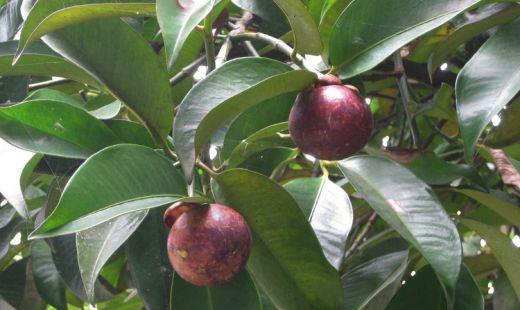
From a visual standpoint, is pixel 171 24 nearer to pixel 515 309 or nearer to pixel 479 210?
pixel 515 309

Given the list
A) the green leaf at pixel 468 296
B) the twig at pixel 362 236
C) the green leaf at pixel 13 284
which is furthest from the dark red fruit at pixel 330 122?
the green leaf at pixel 13 284

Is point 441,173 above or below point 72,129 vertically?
below

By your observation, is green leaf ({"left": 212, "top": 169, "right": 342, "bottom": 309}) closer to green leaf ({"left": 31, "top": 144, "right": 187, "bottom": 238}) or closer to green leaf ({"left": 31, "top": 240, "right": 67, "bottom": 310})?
green leaf ({"left": 31, "top": 144, "right": 187, "bottom": 238})

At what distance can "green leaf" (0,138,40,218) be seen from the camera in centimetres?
70

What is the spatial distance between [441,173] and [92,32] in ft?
1.70

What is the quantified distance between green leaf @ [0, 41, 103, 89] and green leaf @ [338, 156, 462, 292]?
32 centimetres

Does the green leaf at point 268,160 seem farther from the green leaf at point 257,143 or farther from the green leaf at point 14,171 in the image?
the green leaf at point 14,171

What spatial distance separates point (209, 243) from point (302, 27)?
0.79ft

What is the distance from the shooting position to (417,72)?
127 cm

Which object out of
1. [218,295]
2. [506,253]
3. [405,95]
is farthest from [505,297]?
[218,295]

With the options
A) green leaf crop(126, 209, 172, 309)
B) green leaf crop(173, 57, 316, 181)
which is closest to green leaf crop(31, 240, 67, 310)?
green leaf crop(126, 209, 172, 309)

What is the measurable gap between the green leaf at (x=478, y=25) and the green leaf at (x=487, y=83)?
0.07 metres

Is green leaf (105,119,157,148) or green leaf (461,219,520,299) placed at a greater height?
green leaf (105,119,157,148)

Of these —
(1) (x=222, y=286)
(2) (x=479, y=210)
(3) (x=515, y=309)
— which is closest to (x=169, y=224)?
(1) (x=222, y=286)
